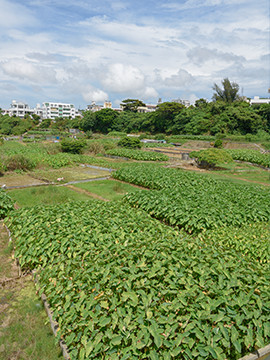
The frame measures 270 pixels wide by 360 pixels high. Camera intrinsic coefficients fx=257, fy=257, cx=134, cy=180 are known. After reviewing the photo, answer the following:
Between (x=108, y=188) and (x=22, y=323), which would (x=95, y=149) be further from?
(x=22, y=323)

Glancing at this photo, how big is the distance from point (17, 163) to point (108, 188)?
8.94m

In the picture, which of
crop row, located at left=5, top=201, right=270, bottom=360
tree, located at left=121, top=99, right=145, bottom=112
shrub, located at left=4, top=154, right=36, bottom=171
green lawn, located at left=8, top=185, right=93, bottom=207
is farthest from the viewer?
tree, located at left=121, top=99, right=145, bottom=112

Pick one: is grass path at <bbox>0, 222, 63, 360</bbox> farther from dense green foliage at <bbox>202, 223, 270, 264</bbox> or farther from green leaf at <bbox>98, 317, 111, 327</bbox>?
dense green foliage at <bbox>202, 223, 270, 264</bbox>

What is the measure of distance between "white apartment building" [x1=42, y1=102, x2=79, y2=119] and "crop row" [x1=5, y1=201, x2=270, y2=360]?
120m

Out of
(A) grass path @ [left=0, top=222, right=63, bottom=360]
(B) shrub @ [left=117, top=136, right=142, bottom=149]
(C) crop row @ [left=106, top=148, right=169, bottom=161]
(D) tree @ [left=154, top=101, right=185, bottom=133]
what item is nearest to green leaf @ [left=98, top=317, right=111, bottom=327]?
(A) grass path @ [left=0, top=222, right=63, bottom=360]

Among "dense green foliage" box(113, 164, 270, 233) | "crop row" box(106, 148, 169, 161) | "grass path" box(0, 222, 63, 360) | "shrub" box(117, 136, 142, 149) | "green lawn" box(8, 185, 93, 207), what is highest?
"shrub" box(117, 136, 142, 149)

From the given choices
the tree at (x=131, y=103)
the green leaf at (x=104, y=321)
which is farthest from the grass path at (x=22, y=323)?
the tree at (x=131, y=103)

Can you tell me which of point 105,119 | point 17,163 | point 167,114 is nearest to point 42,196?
point 17,163

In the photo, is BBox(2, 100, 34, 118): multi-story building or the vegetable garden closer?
the vegetable garden

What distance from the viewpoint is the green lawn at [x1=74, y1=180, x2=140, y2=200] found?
14.5m

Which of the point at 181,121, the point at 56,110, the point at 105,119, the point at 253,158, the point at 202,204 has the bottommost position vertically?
the point at 202,204

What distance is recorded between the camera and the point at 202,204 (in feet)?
32.9

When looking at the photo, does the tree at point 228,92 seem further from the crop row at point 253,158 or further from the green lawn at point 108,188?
the green lawn at point 108,188

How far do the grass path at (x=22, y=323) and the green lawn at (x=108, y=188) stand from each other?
25.7ft
